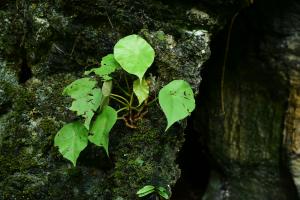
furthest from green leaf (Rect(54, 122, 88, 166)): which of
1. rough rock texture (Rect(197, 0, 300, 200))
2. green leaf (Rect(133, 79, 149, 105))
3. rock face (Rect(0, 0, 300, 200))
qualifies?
rough rock texture (Rect(197, 0, 300, 200))

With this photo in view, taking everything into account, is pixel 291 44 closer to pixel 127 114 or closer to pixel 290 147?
pixel 290 147

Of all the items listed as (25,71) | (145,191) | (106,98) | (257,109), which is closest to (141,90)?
(106,98)

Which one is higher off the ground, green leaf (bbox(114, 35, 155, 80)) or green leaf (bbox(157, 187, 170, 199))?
Answer: green leaf (bbox(114, 35, 155, 80))

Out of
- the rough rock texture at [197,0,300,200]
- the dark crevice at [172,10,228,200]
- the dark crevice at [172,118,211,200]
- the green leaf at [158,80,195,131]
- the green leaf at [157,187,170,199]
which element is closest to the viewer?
the green leaf at [158,80,195,131]

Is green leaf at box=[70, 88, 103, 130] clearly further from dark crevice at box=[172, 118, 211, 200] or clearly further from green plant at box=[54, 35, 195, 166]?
dark crevice at box=[172, 118, 211, 200]

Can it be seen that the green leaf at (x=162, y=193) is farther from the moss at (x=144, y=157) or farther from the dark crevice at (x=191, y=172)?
the dark crevice at (x=191, y=172)

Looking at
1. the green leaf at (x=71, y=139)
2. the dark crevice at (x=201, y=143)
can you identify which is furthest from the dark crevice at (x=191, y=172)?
the green leaf at (x=71, y=139)

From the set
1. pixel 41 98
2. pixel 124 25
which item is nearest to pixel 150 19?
pixel 124 25
